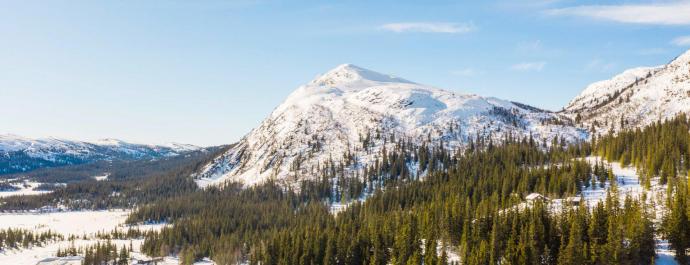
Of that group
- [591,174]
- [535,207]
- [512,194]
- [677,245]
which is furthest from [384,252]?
[591,174]

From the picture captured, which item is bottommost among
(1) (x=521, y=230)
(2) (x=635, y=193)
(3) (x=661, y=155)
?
(1) (x=521, y=230)

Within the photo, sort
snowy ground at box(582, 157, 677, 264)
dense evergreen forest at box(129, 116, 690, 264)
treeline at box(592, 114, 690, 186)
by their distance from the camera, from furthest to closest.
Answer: treeline at box(592, 114, 690, 186)
snowy ground at box(582, 157, 677, 264)
dense evergreen forest at box(129, 116, 690, 264)

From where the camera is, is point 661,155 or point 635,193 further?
point 661,155

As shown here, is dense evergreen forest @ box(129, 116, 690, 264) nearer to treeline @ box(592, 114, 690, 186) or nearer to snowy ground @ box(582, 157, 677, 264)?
treeline @ box(592, 114, 690, 186)

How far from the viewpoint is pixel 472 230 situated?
13600 centimetres

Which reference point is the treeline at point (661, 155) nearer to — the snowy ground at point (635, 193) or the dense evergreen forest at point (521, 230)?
the dense evergreen forest at point (521, 230)

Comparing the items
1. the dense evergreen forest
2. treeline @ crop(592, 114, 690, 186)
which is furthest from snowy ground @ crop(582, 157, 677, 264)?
treeline @ crop(592, 114, 690, 186)

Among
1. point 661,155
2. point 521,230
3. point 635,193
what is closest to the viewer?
point 521,230

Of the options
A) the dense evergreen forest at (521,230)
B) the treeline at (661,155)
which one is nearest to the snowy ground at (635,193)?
the dense evergreen forest at (521,230)

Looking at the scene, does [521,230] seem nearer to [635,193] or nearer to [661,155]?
[635,193]

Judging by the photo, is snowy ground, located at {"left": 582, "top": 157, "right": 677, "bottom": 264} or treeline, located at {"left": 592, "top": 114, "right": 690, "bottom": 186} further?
treeline, located at {"left": 592, "top": 114, "right": 690, "bottom": 186}

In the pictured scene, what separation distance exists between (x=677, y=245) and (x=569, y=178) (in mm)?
65012

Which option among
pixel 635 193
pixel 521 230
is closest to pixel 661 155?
pixel 635 193

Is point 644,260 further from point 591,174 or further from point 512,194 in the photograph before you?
point 591,174
